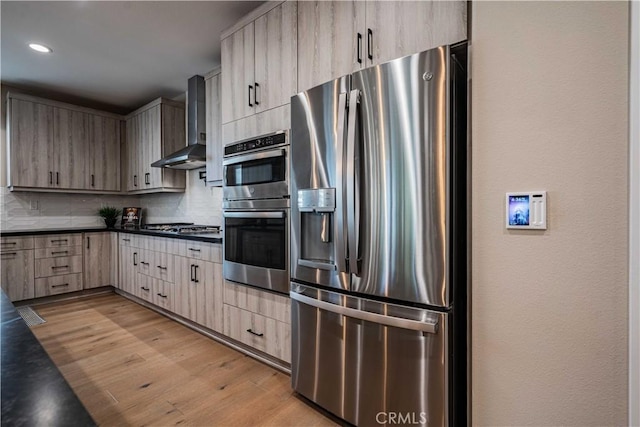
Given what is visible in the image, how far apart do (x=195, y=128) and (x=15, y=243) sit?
8.04 feet

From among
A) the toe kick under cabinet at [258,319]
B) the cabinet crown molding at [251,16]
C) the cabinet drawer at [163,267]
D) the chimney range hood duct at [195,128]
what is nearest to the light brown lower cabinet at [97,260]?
the cabinet drawer at [163,267]

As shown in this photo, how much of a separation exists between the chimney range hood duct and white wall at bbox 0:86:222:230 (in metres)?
0.55

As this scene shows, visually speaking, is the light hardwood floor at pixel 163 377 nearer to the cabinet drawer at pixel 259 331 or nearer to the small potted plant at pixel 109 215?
the cabinet drawer at pixel 259 331

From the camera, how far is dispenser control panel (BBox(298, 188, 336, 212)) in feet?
5.29

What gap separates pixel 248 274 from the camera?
228 centimetres

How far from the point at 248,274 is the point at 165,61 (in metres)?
2.50

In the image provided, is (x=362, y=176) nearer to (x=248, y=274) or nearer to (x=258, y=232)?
(x=258, y=232)

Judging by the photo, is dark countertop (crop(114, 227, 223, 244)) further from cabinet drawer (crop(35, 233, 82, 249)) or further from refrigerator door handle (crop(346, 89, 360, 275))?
refrigerator door handle (crop(346, 89, 360, 275))

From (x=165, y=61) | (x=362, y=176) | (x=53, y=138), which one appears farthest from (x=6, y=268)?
(x=362, y=176)

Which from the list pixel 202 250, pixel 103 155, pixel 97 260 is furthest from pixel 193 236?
pixel 103 155

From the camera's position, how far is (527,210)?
113cm

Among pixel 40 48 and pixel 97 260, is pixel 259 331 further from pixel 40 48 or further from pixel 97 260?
pixel 40 48

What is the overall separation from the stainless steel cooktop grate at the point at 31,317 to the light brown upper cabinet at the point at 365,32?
351 centimetres

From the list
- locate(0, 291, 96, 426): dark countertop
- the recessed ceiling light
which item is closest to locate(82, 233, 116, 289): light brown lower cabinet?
the recessed ceiling light
